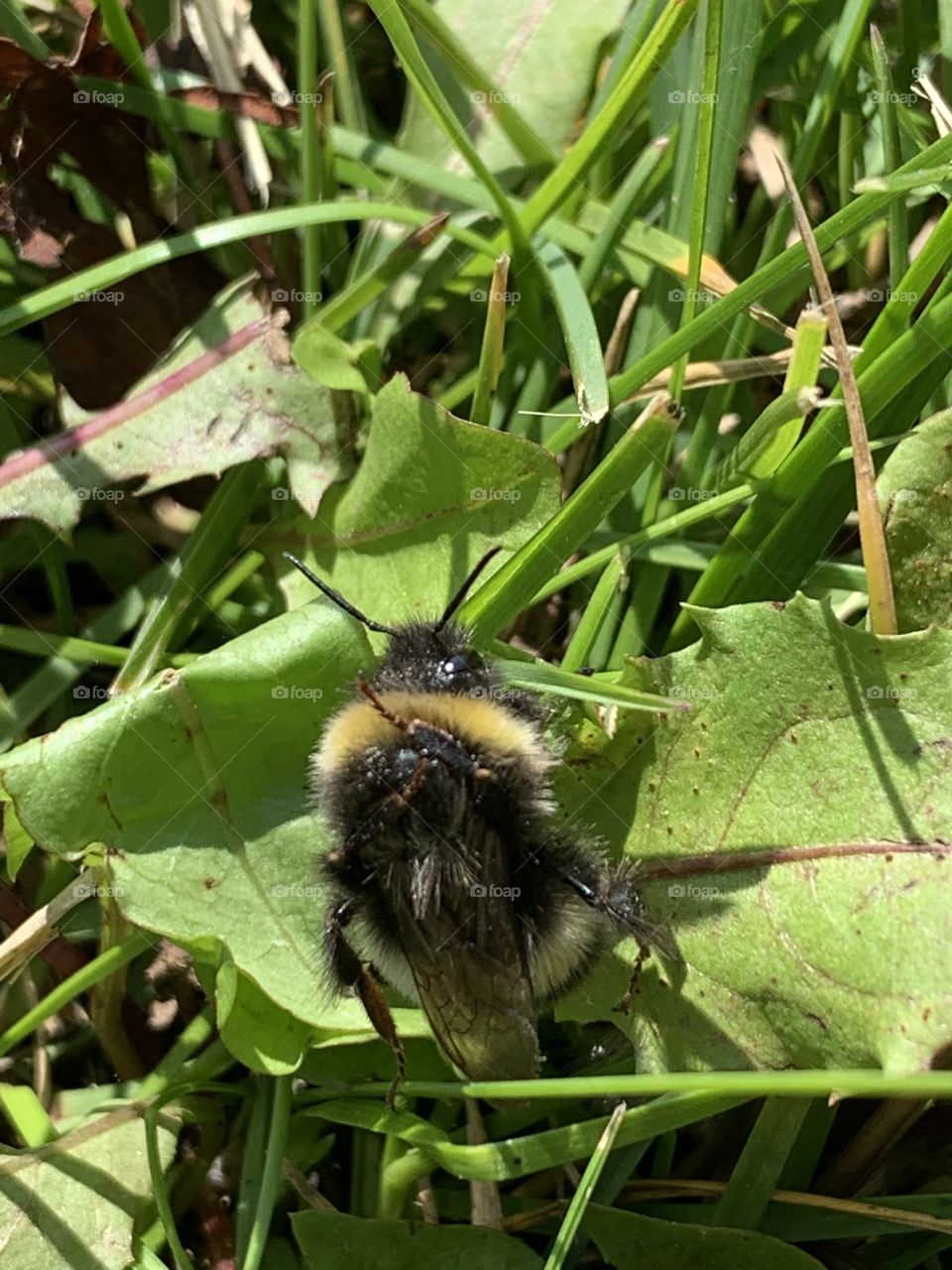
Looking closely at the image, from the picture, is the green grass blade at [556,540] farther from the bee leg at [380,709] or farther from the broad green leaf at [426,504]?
the bee leg at [380,709]

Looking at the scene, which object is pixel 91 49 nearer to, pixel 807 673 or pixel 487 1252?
pixel 807 673

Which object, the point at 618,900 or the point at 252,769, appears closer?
the point at 618,900

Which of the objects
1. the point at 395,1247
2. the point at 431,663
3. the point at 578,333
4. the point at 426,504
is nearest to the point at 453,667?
the point at 431,663

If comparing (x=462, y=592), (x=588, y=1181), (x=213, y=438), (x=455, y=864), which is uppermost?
(x=213, y=438)

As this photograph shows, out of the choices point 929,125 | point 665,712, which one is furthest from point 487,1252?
point 929,125

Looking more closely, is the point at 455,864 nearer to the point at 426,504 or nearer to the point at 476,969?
the point at 476,969
